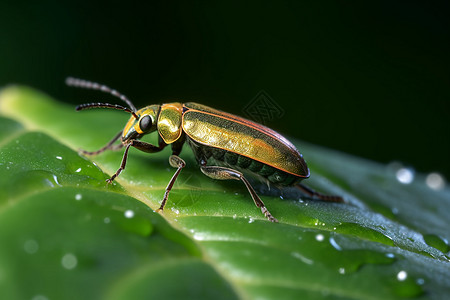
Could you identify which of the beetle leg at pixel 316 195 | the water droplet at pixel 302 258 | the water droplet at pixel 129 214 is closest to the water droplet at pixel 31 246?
the water droplet at pixel 129 214

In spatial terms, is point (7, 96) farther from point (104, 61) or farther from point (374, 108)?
point (374, 108)

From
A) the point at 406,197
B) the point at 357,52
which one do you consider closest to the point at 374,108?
the point at 357,52

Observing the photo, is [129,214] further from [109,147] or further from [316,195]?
[316,195]

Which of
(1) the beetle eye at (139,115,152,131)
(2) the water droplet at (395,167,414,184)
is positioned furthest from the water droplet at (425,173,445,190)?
(1) the beetle eye at (139,115,152,131)

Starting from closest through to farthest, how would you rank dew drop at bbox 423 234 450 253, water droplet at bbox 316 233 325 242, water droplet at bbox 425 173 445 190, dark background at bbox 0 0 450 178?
water droplet at bbox 316 233 325 242 < dew drop at bbox 423 234 450 253 < water droplet at bbox 425 173 445 190 < dark background at bbox 0 0 450 178

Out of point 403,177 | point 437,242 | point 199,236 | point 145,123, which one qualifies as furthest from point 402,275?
point 403,177

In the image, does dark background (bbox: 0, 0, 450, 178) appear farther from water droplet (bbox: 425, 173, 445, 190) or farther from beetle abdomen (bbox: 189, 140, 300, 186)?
beetle abdomen (bbox: 189, 140, 300, 186)
